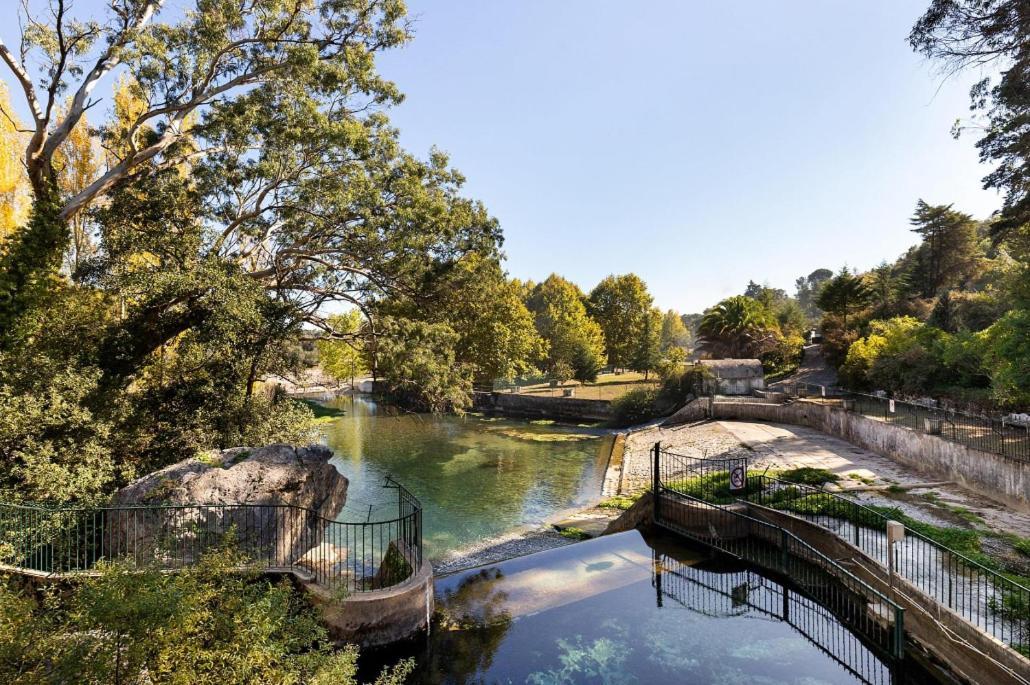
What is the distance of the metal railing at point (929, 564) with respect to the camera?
7668mm

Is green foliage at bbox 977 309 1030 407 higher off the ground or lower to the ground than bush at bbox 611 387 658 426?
higher

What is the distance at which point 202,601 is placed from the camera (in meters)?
5.48

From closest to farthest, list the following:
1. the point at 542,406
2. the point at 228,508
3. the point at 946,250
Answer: the point at 228,508
the point at 542,406
the point at 946,250

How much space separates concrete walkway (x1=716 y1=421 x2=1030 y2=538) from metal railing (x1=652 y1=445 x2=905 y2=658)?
3.20 m

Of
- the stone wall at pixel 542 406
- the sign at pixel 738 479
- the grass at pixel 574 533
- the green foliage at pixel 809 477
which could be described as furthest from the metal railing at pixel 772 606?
the stone wall at pixel 542 406

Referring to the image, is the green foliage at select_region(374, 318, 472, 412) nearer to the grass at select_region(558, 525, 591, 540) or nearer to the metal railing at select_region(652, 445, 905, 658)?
the grass at select_region(558, 525, 591, 540)

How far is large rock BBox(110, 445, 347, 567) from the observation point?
9766 millimetres

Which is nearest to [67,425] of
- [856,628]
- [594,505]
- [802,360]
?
[594,505]

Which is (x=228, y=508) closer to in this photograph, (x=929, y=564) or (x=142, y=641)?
(x=142, y=641)

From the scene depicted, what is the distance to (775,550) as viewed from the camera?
12.7m

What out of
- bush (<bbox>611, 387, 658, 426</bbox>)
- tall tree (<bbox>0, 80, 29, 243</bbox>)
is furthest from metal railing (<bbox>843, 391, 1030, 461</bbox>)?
tall tree (<bbox>0, 80, 29, 243</bbox>)

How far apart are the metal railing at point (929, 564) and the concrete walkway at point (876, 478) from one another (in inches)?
76.6

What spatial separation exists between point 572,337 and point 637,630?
167ft

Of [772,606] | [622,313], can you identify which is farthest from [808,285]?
[772,606]
